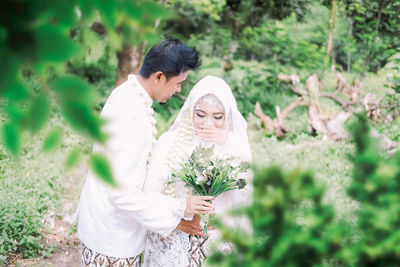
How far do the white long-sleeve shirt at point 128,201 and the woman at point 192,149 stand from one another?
0.16 metres

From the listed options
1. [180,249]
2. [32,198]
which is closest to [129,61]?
[32,198]

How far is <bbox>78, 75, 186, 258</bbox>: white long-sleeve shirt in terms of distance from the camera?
6.70 feet

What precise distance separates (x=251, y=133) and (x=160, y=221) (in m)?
6.13

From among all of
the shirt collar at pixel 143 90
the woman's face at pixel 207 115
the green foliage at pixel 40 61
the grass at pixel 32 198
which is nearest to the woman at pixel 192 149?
the woman's face at pixel 207 115

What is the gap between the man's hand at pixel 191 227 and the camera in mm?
2434

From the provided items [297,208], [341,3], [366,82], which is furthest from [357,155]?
[366,82]

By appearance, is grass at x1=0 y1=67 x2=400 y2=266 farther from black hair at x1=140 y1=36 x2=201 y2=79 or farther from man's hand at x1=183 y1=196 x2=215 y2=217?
black hair at x1=140 y1=36 x2=201 y2=79

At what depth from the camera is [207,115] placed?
2629 millimetres

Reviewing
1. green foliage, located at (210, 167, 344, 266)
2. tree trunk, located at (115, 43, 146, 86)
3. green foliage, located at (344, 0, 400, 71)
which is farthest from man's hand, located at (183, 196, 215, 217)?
green foliage, located at (344, 0, 400, 71)

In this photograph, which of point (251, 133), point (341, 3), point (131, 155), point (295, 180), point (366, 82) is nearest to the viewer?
point (295, 180)

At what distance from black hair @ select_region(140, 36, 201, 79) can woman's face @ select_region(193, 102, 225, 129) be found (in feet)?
1.03

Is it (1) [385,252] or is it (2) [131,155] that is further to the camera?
(2) [131,155]

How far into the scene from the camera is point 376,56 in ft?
32.2

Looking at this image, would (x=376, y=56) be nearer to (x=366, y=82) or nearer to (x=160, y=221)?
(x=366, y=82)
